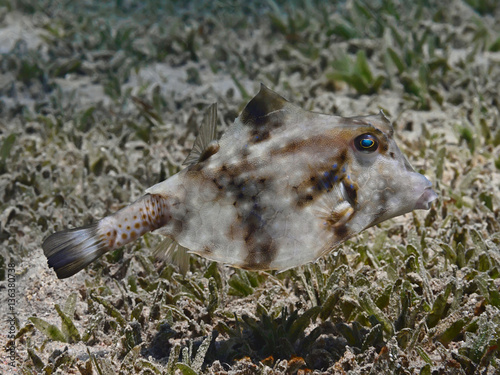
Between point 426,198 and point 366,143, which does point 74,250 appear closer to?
point 366,143

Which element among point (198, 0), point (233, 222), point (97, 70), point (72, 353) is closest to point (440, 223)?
point (233, 222)

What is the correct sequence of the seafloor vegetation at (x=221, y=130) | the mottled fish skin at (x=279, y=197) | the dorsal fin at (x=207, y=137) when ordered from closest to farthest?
the mottled fish skin at (x=279, y=197)
the dorsal fin at (x=207, y=137)
the seafloor vegetation at (x=221, y=130)

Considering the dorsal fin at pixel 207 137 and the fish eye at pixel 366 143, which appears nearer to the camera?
the fish eye at pixel 366 143

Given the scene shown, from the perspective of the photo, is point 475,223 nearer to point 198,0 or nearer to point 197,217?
point 197,217

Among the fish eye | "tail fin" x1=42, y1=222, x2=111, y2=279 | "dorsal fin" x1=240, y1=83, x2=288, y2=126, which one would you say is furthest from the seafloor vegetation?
"dorsal fin" x1=240, y1=83, x2=288, y2=126

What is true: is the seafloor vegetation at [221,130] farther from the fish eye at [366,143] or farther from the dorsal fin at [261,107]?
the dorsal fin at [261,107]

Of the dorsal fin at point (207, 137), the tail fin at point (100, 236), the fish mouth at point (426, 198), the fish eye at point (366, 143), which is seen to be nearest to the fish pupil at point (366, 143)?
the fish eye at point (366, 143)

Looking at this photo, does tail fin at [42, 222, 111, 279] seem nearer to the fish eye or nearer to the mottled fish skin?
the mottled fish skin

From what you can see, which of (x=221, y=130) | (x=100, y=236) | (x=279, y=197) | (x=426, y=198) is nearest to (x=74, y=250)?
(x=100, y=236)
